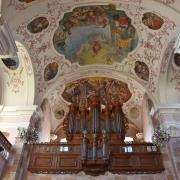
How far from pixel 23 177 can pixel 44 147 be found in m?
1.57

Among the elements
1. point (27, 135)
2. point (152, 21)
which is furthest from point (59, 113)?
point (152, 21)

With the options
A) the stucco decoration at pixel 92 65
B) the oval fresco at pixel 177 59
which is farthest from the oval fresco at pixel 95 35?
the oval fresco at pixel 177 59

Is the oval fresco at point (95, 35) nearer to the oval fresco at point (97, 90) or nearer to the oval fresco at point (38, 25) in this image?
the oval fresco at point (38, 25)

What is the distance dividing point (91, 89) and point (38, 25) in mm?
5219

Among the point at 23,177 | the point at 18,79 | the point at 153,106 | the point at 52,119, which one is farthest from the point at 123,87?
the point at 23,177

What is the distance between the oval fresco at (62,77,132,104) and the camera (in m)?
15.0

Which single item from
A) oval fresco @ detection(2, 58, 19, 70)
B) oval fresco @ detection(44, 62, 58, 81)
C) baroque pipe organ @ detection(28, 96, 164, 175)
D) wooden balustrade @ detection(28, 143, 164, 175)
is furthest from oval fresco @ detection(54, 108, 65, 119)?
wooden balustrade @ detection(28, 143, 164, 175)

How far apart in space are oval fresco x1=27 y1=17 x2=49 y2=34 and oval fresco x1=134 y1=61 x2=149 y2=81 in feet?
16.8

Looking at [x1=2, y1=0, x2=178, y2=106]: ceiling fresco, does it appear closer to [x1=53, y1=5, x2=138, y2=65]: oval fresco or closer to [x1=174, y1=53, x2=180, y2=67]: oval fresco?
[x1=53, y1=5, x2=138, y2=65]: oval fresco

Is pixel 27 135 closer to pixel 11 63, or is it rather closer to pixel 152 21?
pixel 11 63

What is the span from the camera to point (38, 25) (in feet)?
38.2

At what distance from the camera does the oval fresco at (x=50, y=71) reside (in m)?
13.5

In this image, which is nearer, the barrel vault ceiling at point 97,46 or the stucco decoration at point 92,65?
the barrel vault ceiling at point 97,46

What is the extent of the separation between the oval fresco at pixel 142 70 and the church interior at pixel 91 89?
0.19 feet
